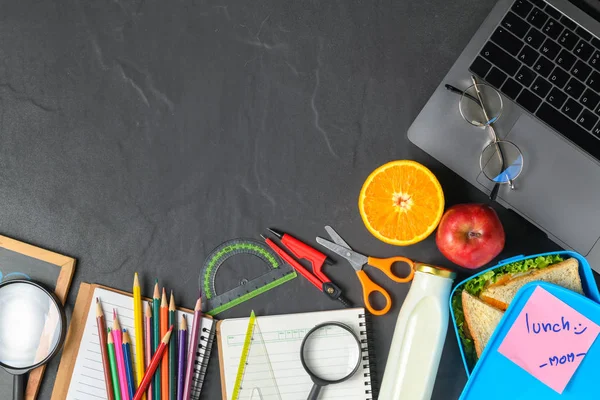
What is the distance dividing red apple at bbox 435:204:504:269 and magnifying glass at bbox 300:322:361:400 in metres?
0.26

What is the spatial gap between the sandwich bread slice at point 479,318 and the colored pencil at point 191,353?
0.52 metres

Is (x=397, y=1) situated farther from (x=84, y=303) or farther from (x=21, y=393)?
(x=21, y=393)

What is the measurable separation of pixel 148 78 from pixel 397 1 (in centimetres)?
55

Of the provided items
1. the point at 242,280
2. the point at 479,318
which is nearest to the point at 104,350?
the point at 242,280

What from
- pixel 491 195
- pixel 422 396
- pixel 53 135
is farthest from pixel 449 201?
pixel 53 135

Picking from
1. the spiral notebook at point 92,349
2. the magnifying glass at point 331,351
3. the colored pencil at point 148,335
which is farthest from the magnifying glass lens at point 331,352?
the colored pencil at point 148,335

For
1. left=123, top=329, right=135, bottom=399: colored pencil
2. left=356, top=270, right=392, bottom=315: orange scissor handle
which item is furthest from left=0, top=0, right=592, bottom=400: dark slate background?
left=123, top=329, right=135, bottom=399: colored pencil

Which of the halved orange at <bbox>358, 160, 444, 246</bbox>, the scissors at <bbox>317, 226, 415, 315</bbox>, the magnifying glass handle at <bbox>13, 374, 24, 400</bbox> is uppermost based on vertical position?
the halved orange at <bbox>358, 160, 444, 246</bbox>

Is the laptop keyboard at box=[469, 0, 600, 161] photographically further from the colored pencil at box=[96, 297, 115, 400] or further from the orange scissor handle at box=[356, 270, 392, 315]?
the colored pencil at box=[96, 297, 115, 400]

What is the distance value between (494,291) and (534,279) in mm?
76

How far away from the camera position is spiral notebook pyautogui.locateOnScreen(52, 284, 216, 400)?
49.3 inches

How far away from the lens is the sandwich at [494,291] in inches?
44.8

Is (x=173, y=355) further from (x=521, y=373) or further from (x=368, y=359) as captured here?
(x=521, y=373)

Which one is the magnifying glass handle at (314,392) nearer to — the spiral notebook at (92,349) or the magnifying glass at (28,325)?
the spiral notebook at (92,349)
